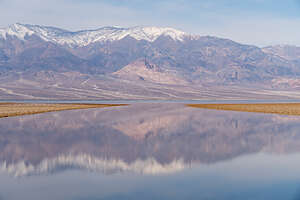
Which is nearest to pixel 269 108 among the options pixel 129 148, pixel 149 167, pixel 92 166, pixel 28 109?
pixel 28 109

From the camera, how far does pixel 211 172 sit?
1672 cm

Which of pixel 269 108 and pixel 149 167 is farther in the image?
pixel 269 108

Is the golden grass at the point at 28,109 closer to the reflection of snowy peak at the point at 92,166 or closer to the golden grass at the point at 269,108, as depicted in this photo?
the golden grass at the point at 269,108

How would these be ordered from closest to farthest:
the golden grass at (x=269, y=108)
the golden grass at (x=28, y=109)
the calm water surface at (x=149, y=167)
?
the calm water surface at (x=149, y=167)
the golden grass at (x=28, y=109)
the golden grass at (x=269, y=108)

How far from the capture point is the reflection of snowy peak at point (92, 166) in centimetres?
1702

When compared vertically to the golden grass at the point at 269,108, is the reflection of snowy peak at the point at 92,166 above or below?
above

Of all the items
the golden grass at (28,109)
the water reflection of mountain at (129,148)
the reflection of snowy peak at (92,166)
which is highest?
the reflection of snowy peak at (92,166)

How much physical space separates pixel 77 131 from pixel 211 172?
1854 centimetres

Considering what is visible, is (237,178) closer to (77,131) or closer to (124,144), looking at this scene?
(124,144)

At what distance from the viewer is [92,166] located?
18062mm

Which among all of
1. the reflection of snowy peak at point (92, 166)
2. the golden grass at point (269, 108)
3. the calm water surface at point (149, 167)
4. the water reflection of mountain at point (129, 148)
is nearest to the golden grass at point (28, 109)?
the water reflection of mountain at point (129, 148)

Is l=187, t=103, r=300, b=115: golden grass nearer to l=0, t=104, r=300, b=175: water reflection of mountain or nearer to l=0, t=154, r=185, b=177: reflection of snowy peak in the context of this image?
l=0, t=104, r=300, b=175: water reflection of mountain

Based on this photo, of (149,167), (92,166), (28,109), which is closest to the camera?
(149,167)

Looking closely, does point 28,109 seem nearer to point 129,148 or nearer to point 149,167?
point 129,148
